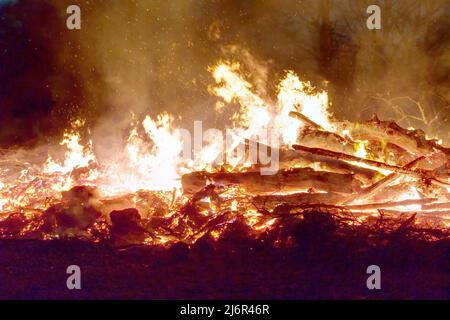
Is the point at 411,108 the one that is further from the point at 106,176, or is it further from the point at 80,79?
the point at 80,79

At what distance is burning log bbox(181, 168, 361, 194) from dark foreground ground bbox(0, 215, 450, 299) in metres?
1.14

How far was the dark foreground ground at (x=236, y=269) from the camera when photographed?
3895 mm

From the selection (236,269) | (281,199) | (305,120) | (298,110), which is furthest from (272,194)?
(298,110)

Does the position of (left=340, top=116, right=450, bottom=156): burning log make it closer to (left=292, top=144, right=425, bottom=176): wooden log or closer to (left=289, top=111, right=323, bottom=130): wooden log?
(left=289, top=111, right=323, bottom=130): wooden log

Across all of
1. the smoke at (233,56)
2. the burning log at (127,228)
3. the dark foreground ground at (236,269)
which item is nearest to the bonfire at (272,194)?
the burning log at (127,228)

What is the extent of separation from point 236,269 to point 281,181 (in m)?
1.95

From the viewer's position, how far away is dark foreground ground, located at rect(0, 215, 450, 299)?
3895 mm

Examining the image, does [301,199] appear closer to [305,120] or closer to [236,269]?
[305,120]

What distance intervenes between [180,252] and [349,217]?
2.21 metres

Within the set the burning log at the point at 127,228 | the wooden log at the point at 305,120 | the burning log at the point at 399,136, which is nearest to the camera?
the burning log at the point at 127,228

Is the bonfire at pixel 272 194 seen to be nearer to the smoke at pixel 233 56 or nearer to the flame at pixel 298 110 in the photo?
the flame at pixel 298 110

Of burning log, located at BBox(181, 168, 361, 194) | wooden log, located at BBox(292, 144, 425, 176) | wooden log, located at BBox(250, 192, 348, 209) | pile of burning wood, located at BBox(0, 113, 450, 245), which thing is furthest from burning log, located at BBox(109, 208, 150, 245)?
wooden log, located at BBox(292, 144, 425, 176)

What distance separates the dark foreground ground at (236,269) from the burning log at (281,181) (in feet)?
3.75
